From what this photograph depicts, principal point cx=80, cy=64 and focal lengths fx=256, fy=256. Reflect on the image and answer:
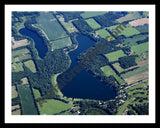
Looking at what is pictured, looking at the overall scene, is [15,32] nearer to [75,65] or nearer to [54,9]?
[54,9]

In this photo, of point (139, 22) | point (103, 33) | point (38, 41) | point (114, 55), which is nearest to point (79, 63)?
point (114, 55)

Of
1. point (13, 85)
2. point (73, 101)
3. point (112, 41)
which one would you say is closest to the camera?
point (73, 101)

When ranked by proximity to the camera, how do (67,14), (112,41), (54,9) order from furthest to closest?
(67,14) → (54,9) → (112,41)

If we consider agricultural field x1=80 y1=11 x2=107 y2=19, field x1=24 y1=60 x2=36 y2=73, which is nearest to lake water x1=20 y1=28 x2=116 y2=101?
field x1=24 y1=60 x2=36 y2=73

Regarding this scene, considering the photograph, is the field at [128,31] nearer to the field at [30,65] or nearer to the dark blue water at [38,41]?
the dark blue water at [38,41]

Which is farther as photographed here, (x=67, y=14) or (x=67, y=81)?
(x=67, y=14)

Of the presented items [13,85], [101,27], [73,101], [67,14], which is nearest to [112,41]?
[101,27]
